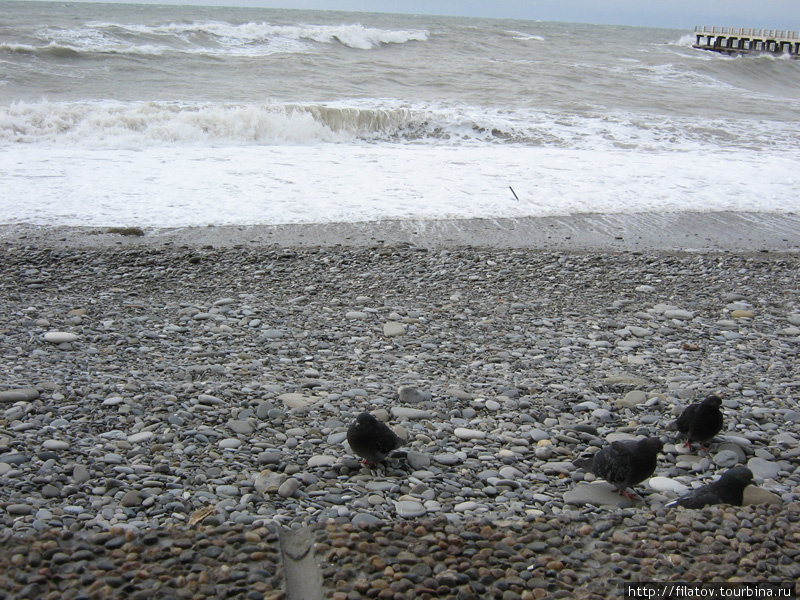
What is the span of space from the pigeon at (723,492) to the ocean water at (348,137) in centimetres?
544

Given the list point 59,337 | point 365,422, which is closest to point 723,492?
point 365,422

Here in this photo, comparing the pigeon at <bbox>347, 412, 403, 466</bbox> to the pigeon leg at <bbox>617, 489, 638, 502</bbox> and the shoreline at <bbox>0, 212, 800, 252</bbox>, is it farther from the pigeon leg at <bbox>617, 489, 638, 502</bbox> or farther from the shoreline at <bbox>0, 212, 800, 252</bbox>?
the shoreline at <bbox>0, 212, 800, 252</bbox>

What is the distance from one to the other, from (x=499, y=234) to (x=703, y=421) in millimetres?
4345

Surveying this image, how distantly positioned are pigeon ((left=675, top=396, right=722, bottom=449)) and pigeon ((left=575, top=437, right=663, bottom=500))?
406 millimetres

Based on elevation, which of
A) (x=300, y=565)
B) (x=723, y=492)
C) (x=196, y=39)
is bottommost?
(x=300, y=565)

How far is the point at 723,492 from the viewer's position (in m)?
2.90

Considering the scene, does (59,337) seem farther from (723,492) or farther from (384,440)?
(723,492)

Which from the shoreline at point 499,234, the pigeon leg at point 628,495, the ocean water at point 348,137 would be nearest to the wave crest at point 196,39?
the ocean water at point 348,137

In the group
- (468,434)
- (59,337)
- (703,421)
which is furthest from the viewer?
(59,337)

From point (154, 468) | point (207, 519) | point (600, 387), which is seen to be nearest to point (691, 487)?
point (600, 387)

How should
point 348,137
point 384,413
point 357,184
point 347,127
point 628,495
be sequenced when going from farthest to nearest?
point 347,127 < point 348,137 < point 357,184 < point 384,413 < point 628,495

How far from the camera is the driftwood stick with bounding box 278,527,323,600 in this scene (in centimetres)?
228

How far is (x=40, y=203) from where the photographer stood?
25.8 feet

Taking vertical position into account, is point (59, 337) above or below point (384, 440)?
below
